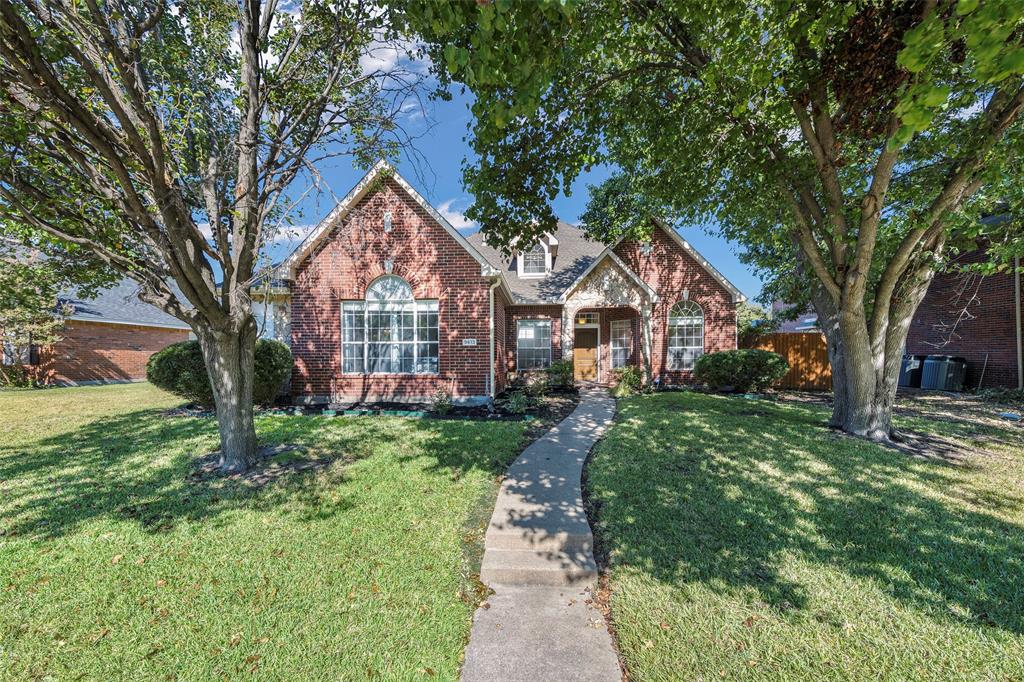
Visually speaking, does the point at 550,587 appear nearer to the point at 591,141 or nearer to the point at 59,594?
the point at 59,594

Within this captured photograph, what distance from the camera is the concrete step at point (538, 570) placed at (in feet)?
11.1

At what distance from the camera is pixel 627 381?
13.4 m

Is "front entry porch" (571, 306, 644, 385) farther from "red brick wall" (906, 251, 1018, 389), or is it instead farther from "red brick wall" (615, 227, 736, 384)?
"red brick wall" (906, 251, 1018, 389)

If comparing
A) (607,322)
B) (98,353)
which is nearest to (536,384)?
(607,322)

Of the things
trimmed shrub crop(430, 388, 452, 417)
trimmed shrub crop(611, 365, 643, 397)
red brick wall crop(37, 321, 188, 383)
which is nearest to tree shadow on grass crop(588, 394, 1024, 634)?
trimmed shrub crop(430, 388, 452, 417)

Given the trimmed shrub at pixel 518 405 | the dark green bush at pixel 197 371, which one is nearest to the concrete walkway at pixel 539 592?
the trimmed shrub at pixel 518 405

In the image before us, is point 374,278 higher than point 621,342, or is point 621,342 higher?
point 374,278

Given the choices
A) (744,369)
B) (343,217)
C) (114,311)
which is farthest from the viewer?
(114,311)

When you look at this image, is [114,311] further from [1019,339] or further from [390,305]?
[1019,339]

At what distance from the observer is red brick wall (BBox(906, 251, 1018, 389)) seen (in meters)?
12.8

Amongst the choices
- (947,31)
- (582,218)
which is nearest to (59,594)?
(947,31)

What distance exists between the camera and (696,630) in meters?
2.71

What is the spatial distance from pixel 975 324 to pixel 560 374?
1525 cm

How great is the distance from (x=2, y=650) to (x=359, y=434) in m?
4.95
